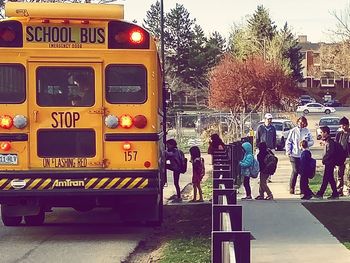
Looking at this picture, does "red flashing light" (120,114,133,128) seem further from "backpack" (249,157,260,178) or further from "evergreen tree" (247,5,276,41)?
"evergreen tree" (247,5,276,41)

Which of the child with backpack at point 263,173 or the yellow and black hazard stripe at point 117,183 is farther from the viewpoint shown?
the child with backpack at point 263,173

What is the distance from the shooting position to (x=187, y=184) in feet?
68.9

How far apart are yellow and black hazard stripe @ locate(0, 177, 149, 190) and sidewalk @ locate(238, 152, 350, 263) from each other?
1900 mm

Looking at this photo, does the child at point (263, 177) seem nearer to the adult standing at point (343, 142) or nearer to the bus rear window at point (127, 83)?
the adult standing at point (343, 142)

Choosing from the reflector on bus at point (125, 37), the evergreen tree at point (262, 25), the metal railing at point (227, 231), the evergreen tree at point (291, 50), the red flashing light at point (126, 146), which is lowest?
the metal railing at point (227, 231)

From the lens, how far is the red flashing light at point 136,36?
1018cm

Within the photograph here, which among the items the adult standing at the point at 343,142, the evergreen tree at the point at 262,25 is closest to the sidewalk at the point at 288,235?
the adult standing at the point at 343,142

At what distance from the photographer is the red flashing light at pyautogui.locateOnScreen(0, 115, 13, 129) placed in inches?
392

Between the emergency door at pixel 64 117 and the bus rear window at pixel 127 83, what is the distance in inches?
7.6

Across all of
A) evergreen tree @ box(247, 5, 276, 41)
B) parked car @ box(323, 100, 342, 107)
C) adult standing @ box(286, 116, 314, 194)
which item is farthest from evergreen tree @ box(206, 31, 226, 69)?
adult standing @ box(286, 116, 314, 194)

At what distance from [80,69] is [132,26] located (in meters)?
0.99

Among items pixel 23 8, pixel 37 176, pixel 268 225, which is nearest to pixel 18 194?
pixel 37 176

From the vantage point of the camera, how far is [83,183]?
998 centimetres

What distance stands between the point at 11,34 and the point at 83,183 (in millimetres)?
2383
